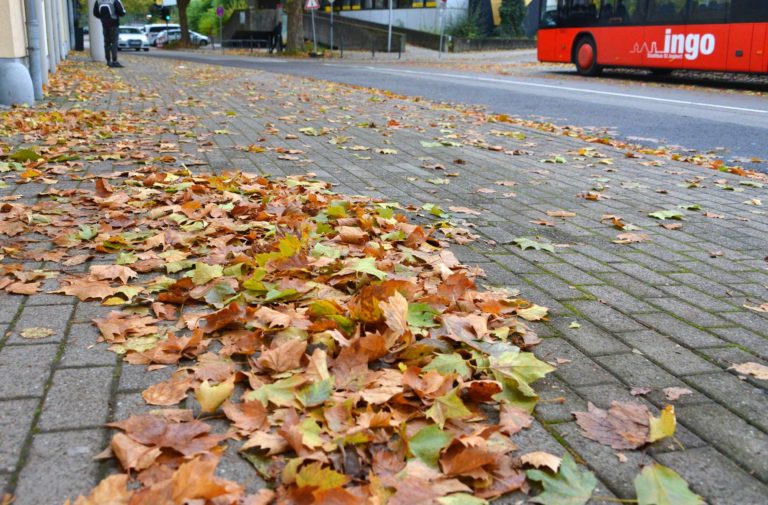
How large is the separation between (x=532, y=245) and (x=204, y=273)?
1914 millimetres

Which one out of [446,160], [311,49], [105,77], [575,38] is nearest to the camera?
[446,160]

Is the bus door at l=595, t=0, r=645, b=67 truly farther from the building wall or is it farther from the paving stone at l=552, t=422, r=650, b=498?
the paving stone at l=552, t=422, r=650, b=498

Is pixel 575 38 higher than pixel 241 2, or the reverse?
pixel 241 2

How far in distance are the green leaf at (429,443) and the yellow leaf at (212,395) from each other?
2.03 ft

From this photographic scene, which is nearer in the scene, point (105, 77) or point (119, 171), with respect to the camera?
point (119, 171)

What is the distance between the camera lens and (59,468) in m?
1.91

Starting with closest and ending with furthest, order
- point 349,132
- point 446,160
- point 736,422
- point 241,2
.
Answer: point 736,422 < point 446,160 < point 349,132 < point 241,2

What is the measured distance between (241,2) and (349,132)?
194ft

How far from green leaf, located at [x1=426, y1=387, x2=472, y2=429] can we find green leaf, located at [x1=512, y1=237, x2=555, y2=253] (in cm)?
206

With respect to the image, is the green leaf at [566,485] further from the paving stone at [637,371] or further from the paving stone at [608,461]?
the paving stone at [637,371]

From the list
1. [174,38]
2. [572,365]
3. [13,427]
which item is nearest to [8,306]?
[13,427]

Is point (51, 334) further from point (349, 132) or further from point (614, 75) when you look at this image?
point (614, 75)

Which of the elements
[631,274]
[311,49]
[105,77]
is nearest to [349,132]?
[631,274]

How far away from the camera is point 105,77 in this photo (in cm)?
1642
